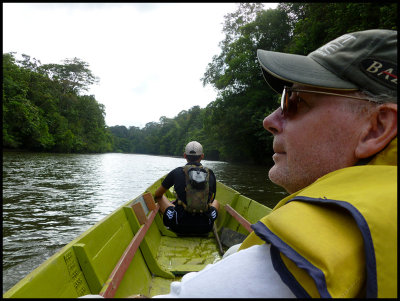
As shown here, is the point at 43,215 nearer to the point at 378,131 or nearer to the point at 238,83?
the point at 378,131

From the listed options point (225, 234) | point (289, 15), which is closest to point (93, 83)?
point (289, 15)

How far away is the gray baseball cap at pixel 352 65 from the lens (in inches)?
29.5

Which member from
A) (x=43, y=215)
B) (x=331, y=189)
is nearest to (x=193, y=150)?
(x=331, y=189)

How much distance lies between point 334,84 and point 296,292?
606 mm

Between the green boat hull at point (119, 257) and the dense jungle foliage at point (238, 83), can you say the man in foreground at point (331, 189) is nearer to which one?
the green boat hull at point (119, 257)

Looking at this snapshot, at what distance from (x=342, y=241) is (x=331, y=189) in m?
0.15

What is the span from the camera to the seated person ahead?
12.6 feet

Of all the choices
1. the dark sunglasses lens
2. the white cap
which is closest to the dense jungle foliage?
the white cap

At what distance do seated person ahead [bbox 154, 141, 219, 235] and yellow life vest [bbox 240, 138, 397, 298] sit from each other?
320 centimetres

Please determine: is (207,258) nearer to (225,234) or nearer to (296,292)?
(225,234)

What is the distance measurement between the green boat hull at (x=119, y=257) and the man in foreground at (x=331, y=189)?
116cm

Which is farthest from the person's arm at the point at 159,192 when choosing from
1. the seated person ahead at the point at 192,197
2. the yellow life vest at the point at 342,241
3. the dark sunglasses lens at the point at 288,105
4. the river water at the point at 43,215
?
the yellow life vest at the point at 342,241

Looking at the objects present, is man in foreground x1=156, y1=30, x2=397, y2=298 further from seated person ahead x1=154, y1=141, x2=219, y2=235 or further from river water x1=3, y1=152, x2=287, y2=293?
river water x1=3, y1=152, x2=287, y2=293

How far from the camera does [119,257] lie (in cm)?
249
